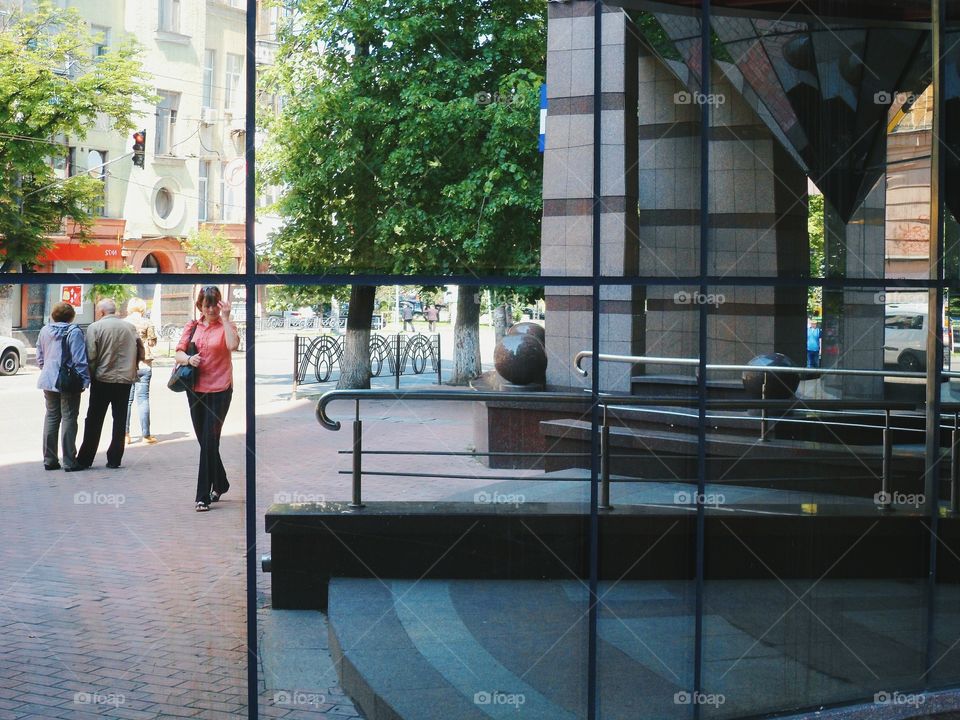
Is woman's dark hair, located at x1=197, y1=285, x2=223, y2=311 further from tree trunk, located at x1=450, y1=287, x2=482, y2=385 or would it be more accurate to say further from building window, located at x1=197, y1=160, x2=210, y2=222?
tree trunk, located at x1=450, y1=287, x2=482, y2=385

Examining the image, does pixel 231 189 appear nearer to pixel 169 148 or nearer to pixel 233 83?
pixel 169 148

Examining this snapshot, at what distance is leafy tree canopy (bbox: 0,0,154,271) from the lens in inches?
136

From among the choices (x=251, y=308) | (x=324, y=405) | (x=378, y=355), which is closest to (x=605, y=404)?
(x=378, y=355)

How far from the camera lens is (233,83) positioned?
381cm

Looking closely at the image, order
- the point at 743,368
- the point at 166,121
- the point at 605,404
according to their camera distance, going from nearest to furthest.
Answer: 1. the point at 166,121
2. the point at 605,404
3. the point at 743,368

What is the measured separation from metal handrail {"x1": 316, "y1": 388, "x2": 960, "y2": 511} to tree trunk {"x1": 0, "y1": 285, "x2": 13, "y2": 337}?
1.12 meters

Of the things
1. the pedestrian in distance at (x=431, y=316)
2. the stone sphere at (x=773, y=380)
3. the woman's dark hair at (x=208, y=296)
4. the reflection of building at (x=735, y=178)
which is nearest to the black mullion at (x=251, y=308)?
the woman's dark hair at (x=208, y=296)

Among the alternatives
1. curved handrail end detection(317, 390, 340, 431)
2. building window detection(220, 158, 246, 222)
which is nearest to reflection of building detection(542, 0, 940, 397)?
curved handrail end detection(317, 390, 340, 431)

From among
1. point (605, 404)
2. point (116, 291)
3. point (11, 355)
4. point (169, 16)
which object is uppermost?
point (169, 16)

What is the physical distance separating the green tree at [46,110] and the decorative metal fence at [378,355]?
896mm

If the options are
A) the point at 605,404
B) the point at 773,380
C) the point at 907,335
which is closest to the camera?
the point at 605,404

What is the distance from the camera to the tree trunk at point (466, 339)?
173 inches

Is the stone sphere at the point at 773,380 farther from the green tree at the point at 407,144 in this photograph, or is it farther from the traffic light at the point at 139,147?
the traffic light at the point at 139,147

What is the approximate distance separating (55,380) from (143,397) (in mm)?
322
